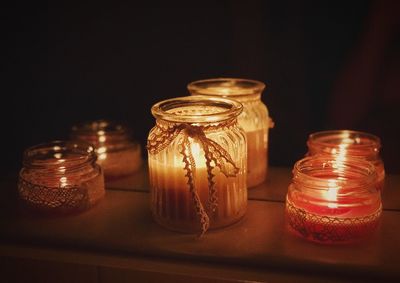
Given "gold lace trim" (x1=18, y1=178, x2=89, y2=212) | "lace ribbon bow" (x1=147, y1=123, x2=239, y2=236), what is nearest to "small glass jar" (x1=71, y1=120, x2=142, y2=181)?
"gold lace trim" (x1=18, y1=178, x2=89, y2=212)

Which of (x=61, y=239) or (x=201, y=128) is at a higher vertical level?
(x=201, y=128)

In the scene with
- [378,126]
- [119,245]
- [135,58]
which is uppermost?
[135,58]

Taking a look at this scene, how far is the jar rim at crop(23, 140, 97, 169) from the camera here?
0.83m

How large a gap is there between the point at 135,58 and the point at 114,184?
0.27m

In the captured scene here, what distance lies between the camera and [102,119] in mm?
1099

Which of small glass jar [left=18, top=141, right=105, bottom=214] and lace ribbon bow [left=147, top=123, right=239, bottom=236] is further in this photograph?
small glass jar [left=18, top=141, right=105, bottom=214]

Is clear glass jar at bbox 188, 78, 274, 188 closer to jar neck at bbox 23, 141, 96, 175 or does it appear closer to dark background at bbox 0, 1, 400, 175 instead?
dark background at bbox 0, 1, 400, 175

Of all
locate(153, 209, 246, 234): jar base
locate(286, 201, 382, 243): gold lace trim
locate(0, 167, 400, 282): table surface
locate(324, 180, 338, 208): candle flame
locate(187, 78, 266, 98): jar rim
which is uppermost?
locate(187, 78, 266, 98): jar rim

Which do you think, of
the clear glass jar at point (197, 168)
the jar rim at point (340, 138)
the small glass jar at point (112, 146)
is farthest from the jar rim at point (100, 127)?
the jar rim at point (340, 138)

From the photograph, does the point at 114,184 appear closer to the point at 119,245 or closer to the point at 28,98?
the point at 119,245

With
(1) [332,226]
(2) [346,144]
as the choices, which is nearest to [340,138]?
(2) [346,144]

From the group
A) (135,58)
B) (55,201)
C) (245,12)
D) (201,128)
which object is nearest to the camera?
(201,128)

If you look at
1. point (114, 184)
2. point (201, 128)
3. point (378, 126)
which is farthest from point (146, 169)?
point (378, 126)

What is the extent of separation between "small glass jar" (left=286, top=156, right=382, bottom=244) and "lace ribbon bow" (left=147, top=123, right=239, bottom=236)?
0.10m
